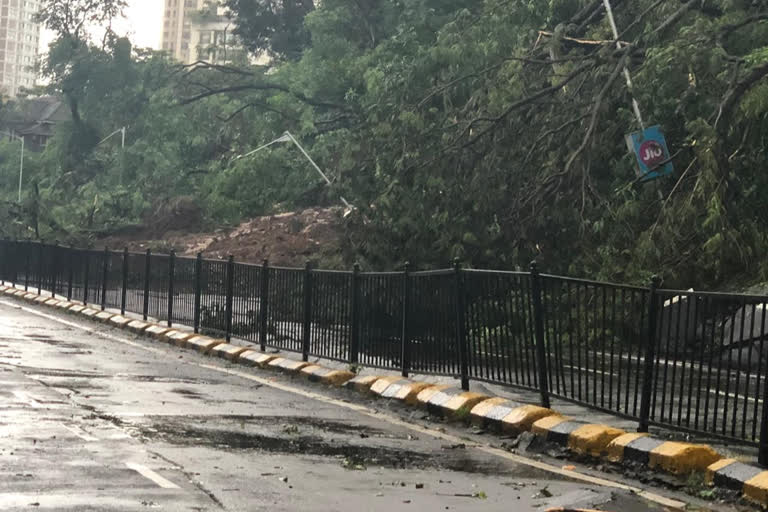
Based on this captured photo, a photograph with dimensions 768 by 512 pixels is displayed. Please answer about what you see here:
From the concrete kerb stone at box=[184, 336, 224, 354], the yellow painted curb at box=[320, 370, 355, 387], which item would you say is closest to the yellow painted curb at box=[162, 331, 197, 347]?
the concrete kerb stone at box=[184, 336, 224, 354]

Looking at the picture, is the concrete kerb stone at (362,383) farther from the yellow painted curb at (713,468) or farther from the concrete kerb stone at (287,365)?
the yellow painted curb at (713,468)

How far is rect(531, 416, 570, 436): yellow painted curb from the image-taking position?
421 inches

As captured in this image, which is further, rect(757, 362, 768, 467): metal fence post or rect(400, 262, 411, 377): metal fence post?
rect(400, 262, 411, 377): metal fence post

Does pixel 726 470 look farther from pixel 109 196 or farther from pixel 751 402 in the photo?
pixel 109 196

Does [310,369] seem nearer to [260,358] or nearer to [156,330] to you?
[260,358]

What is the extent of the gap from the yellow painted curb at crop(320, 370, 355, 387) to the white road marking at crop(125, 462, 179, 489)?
722 centimetres

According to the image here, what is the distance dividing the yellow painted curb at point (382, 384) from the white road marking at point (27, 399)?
3943 mm

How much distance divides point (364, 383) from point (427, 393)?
1745mm

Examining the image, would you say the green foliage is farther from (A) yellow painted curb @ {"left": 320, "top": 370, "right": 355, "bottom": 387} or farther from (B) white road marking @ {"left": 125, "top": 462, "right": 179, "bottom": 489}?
(B) white road marking @ {"left": 125, "top": 462, "right": 179, "bottom": 489}

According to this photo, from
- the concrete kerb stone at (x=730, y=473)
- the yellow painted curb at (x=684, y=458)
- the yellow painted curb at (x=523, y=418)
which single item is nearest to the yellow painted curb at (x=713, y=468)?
the concrete kerb stone at (x=730, y=473)

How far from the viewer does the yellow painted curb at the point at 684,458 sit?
903 cm

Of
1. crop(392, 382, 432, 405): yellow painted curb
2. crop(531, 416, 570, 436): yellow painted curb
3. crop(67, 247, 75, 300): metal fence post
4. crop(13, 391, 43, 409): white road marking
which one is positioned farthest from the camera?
crop(67, 247, 75, 300): metal fence post

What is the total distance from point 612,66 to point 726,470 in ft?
52.2

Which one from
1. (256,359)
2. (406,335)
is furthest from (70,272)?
(406,335)
